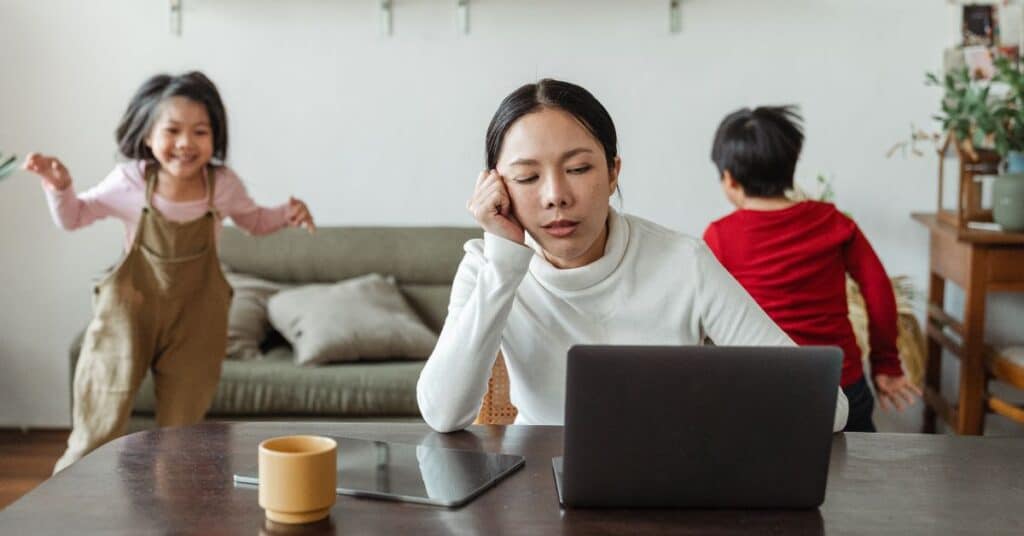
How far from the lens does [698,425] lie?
3.89 ft

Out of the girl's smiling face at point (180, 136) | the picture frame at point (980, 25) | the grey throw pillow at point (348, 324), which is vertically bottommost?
the grey throw pillow at point (348, 324)

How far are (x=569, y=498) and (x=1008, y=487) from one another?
1.61 feet

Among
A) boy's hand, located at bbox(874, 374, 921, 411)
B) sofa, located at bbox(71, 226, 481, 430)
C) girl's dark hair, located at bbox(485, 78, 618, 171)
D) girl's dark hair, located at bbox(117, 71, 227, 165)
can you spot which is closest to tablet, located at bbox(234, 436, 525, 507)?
girl's dark hair, located at bbox(485, 78, 618, 171)

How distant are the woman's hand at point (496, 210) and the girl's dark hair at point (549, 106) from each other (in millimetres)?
72

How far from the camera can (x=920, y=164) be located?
391cm

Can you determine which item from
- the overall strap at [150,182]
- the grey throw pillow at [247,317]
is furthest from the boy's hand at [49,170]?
the grey throw pillow at [247,317]

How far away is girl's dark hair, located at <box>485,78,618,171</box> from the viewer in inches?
66.6

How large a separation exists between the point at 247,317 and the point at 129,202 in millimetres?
681

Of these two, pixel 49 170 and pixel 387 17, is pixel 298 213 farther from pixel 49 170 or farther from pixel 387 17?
pixel 387 17

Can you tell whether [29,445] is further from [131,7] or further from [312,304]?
[131,7]

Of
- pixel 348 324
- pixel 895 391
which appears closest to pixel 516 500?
pixel 895 391

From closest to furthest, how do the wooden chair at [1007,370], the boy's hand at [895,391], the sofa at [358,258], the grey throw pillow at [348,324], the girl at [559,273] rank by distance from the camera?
the girl at [559,273] → the boy's hand at [895,391] → the wooden chair at [1007,370] → the grey throw pillow at [348,324] → the sofa at [358,258]

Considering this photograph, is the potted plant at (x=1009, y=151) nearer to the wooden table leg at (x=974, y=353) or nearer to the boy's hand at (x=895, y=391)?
the wooden table leg at (x=974, y=353)

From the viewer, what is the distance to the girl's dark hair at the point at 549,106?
1.69 m
